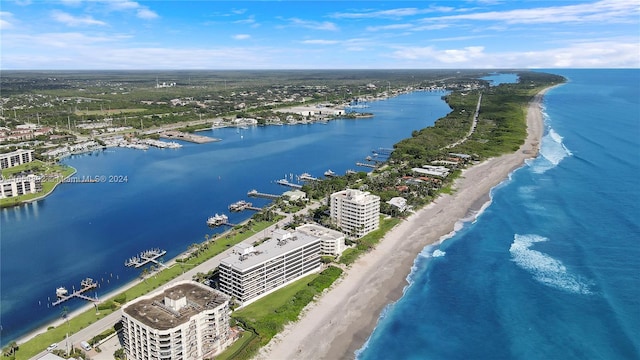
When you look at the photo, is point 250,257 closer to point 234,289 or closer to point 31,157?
point 234,289

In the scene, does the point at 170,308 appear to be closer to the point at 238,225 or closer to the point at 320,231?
the point at 320,231

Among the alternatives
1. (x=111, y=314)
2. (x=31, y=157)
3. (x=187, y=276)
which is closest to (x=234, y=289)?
Answer: (x=187, y=276)

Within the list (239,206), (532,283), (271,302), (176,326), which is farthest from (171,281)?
(532,283)

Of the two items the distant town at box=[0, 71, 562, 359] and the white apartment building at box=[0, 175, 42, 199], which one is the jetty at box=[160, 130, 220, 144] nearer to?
the distant town at box=[0, 71, 562, 359]

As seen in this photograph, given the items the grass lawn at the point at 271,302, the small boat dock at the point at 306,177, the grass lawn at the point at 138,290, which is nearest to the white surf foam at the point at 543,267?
the grass lawn at the point at 271,302

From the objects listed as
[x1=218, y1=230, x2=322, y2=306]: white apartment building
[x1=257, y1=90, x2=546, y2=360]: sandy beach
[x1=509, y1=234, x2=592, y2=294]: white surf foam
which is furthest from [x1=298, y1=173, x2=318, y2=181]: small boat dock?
[x1=509, y1=234, x2=592, y2=294]: white surf foam

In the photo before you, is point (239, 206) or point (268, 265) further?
point (239, 206)
